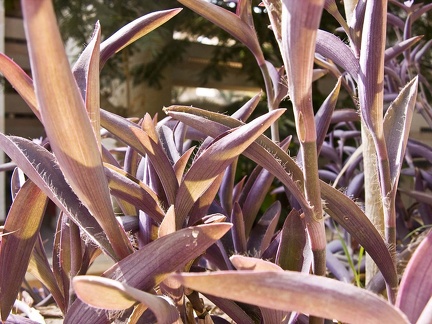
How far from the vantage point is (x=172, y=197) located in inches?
8.6

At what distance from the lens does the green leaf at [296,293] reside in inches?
4.2

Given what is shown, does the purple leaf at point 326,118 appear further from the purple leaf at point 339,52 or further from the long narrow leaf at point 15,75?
the long narrow leaf at point 15,75

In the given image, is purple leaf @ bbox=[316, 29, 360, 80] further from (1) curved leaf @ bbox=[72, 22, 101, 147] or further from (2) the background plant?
(1) curved leaf @ bbox=[72, 22, 101, 147]

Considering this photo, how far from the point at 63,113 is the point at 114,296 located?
5cm

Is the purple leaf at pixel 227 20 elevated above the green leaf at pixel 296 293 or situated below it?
above

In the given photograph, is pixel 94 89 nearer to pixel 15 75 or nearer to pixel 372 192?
pixel 15 75

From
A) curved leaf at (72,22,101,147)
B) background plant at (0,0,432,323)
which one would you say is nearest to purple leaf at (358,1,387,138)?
background plant at (0,0,432,323)

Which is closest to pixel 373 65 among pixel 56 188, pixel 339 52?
pixel 339 52

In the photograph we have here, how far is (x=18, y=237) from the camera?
0.70ft

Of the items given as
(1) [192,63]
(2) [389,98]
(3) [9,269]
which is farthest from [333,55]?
(1) [192,63]

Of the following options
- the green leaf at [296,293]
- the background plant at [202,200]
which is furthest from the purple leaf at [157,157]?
the green leaf at [296,293]

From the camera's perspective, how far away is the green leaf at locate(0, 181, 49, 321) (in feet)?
0.69

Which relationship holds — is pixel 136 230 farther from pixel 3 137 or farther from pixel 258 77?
pixel 258 77

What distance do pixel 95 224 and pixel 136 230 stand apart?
0.15ft
